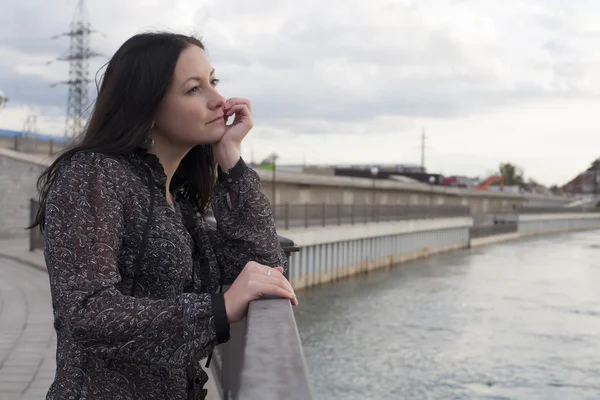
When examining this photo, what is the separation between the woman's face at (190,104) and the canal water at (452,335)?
15.6 m

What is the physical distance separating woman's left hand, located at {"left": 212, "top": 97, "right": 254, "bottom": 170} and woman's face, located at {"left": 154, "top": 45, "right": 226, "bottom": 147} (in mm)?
169

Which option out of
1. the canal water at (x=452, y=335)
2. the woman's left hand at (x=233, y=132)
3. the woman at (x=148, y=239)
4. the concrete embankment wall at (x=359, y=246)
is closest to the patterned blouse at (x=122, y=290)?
the woman at (x=148, y=239)

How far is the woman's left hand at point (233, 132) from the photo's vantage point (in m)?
2.31

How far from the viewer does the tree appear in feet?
574

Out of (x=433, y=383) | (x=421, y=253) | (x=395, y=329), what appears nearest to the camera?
(x=433, y=383)

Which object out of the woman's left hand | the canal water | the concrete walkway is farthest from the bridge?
the canal water

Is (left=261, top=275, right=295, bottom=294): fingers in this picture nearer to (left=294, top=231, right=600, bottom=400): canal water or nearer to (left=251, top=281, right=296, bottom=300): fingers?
(left=251, top=281, right=296, bottom=300): fingers

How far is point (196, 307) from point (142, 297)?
0.66ft

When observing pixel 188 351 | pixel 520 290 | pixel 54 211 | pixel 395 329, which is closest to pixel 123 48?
pixel 54 211

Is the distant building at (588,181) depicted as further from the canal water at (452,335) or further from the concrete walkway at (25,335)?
the concrete walkway at (25,335)

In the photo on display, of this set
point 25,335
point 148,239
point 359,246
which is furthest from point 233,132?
point 359,246

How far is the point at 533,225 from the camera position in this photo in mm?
84500

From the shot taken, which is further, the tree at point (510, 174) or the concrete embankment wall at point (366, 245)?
the tree at point (510, 174)

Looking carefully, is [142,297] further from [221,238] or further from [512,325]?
[512,325]
